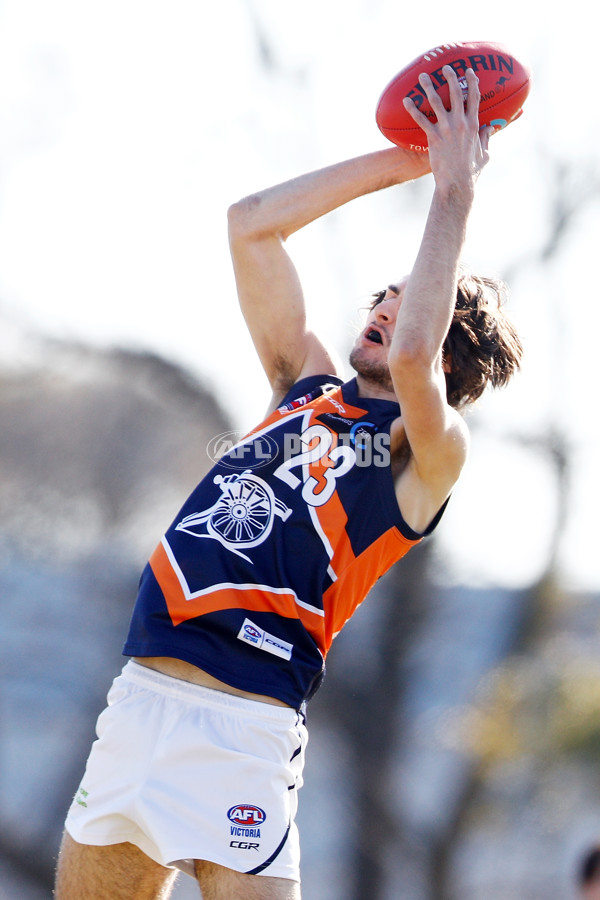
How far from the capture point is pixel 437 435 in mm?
2160

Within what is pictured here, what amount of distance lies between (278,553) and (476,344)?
0.91 m

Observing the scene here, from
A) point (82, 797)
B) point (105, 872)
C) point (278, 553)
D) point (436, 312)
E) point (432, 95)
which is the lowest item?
point (105, 872)

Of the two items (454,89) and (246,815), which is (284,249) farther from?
(246,815)

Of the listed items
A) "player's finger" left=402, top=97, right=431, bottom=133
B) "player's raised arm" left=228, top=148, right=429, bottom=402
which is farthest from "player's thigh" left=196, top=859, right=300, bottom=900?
"player's finger" left=402, top=97, right=431, bottom=133

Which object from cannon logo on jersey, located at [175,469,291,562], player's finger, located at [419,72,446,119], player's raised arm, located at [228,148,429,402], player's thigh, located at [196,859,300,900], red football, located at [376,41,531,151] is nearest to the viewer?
player's thigh, located at [196,859,300,900]

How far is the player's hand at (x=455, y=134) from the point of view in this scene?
2.17 meters

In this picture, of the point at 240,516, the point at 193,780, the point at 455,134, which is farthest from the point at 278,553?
the point at 455,134

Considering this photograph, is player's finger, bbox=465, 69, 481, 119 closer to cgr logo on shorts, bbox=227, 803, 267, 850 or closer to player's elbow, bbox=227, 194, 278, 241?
player's elbow, bbox=227, 194, 278, 241

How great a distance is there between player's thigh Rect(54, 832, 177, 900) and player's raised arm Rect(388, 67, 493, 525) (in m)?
1.05

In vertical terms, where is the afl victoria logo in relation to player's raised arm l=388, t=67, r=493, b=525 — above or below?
below

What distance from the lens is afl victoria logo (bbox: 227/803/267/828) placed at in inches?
77.2

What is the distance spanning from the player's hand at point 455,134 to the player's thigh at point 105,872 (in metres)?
1.73

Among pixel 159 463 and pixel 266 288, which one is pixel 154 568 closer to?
pixel 266 288

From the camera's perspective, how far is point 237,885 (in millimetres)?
1906
